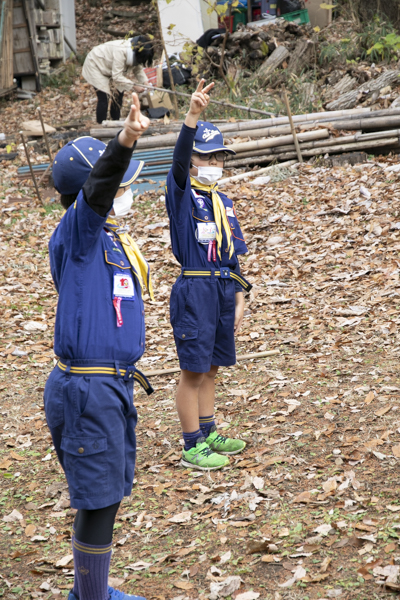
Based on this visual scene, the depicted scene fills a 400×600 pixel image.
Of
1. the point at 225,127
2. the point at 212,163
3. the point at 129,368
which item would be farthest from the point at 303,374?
the point at 225,127

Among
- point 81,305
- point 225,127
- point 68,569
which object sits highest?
point 81,305

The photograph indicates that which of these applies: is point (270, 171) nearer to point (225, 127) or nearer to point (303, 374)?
point (225, 127)

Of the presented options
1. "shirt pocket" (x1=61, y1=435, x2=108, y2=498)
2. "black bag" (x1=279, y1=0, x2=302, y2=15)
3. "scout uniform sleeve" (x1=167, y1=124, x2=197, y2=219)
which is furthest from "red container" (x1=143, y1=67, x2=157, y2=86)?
"shirt pocket" (x1=61, y1=435, x2=108, y2=498)

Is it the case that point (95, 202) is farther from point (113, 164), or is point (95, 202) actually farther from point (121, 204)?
point (121, 204)

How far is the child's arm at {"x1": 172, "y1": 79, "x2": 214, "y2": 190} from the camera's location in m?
3.19

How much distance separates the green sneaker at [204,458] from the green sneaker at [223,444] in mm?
133

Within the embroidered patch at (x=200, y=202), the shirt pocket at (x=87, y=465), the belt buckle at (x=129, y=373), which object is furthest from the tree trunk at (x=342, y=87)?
the shirt pocket at (x=87, y=465)

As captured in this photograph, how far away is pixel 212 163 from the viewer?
154 inches

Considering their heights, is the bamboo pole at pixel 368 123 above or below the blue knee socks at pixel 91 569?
above

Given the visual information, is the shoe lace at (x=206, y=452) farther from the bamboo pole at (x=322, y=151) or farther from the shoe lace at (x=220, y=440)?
the bamboo pole at (x=322, y=151)

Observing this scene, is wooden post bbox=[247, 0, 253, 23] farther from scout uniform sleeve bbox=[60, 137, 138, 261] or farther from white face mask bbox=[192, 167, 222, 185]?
scout uniform sleeve bbox=[60, 137, 138, 261]

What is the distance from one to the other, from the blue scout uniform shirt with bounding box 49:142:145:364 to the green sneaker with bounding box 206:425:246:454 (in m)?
1.82

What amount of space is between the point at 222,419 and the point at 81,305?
8.67 ft

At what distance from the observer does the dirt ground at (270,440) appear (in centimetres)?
314
